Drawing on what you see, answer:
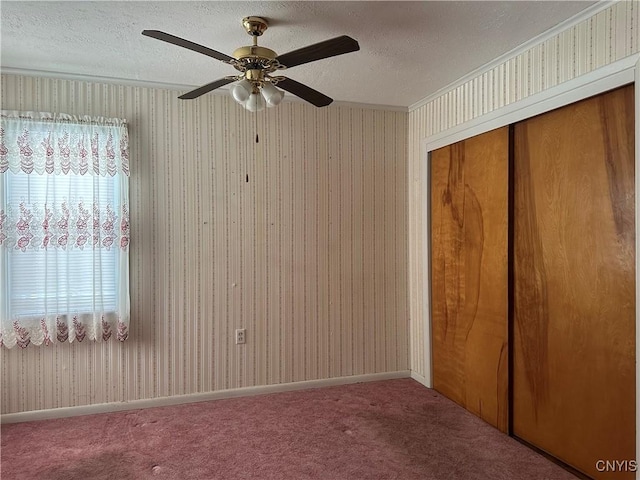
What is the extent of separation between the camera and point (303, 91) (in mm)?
2154

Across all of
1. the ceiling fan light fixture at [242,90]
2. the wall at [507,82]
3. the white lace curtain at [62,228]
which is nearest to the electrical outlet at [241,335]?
the white lace curtain at [62,228]

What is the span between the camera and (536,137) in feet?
8.03

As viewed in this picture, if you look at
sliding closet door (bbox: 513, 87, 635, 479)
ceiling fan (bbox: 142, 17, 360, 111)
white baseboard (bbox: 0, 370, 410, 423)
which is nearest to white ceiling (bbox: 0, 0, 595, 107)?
ceiling fan (bbox: 142, 17, 360, 111)

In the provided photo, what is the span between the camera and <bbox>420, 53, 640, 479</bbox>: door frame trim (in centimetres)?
185

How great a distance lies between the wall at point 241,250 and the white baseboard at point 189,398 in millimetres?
43

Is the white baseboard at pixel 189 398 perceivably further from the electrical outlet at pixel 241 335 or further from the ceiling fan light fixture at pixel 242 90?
the ceiling fan light fixture at pixel 242 90

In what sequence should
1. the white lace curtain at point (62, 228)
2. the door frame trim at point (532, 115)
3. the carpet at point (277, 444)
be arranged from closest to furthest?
the door frame trim at point (532, 115)
the carpet at point (277, 444)
the white lace curtain at point (62, 228)

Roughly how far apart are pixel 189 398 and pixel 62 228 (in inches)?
60.8

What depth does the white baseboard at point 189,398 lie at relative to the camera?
284 centimetres

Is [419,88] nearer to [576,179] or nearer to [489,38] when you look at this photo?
[489,38]

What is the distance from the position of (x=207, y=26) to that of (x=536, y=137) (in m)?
1.99

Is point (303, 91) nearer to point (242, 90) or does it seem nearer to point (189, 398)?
point (242, 90)

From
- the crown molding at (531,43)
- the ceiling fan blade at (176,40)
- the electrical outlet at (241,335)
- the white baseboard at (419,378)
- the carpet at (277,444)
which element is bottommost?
the carpet at (277,444)

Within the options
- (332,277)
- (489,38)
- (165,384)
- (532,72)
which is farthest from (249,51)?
(165,384)
